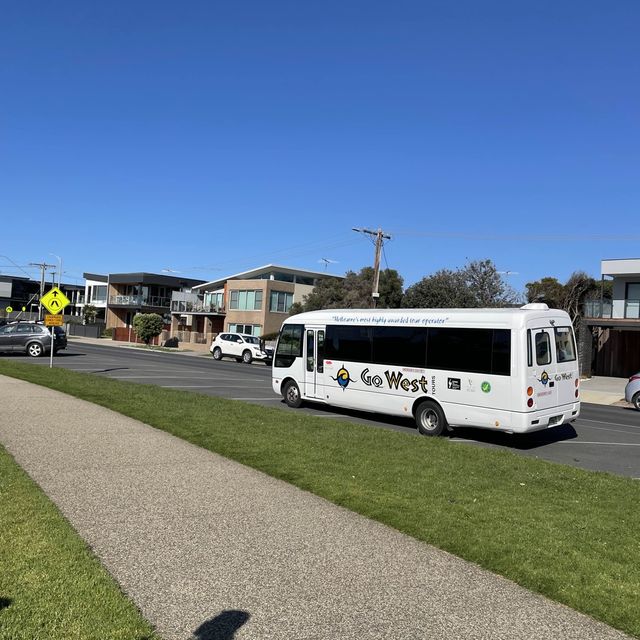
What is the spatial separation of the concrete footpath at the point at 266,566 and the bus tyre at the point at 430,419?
551 cm

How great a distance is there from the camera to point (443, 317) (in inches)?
490

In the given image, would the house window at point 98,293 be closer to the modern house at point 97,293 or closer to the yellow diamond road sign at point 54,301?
the modern house at point 97,293

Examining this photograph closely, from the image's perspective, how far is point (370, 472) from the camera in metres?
7.65

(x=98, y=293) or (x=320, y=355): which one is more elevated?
(x=98, y=293)

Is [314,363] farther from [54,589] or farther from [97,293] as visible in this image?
[97,293]

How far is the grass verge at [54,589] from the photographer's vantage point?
3416 millimetres

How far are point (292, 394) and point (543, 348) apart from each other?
669 centimetres

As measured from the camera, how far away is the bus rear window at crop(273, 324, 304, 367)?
15.8 m

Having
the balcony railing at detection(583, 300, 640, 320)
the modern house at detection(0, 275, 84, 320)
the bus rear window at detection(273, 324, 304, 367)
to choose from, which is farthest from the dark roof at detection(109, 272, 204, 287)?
the bus rear window at detection(273, 324, 304, 367)

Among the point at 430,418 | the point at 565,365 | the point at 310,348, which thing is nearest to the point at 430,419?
the point at 430,418

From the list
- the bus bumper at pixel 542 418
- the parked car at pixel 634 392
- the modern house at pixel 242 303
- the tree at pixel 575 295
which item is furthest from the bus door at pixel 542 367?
the modern house at pixel 242 303

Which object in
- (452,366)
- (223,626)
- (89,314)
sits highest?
(89,314)

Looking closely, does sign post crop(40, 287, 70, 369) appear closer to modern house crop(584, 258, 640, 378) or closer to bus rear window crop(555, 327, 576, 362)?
bus rear window crop(555, 327, 576, 362)

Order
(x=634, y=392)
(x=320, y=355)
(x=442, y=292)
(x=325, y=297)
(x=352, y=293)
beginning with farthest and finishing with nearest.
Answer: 1. (x=325, y=297)
2. (x=352, y=293)
3. (x=442, y=292)
4. (x=634, y=392)
5. (x=320, y=355)
